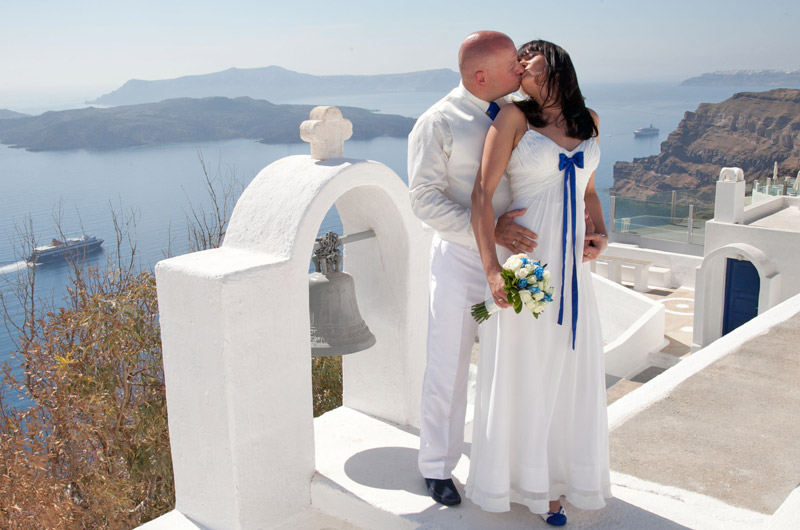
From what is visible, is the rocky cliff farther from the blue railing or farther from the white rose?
the white rose

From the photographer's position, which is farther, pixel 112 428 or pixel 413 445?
pixel 112 428

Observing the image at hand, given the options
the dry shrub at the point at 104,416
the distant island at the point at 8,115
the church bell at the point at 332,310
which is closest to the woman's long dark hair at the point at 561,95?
the church bell at the point at 332,310

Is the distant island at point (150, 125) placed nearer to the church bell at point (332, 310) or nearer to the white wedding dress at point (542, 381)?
the church bell at point (332, 310)

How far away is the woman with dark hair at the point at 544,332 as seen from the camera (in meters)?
2.33

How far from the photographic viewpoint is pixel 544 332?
7.98 feet

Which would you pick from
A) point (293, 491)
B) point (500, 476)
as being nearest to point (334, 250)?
point (293, 491)

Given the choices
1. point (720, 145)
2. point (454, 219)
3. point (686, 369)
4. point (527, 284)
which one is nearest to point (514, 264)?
point (527, 284)

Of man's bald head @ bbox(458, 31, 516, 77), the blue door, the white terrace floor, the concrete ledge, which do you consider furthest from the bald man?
the blue door

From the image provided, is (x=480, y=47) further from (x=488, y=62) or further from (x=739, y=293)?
(x=739, y=293)

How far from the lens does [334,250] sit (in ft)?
10.3

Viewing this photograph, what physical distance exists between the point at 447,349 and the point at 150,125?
60.4 m

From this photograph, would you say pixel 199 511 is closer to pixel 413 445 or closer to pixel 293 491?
pixel 293 491

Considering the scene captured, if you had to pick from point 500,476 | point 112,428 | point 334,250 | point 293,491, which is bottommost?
point 112,428

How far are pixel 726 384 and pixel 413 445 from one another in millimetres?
2391
